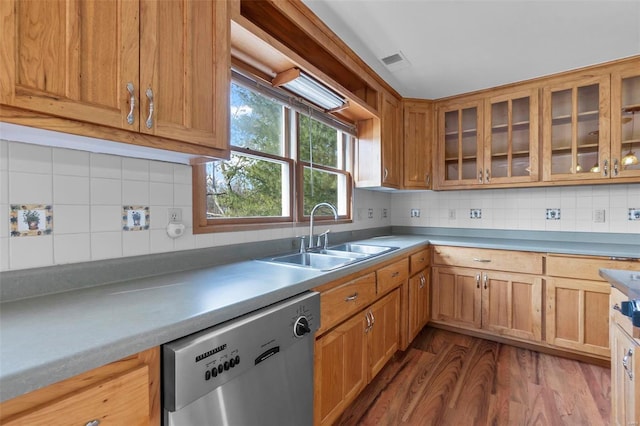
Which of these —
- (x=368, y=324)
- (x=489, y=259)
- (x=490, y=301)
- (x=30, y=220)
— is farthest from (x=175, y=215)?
(x=490, y=301)

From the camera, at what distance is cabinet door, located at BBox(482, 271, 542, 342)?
2.29 metres

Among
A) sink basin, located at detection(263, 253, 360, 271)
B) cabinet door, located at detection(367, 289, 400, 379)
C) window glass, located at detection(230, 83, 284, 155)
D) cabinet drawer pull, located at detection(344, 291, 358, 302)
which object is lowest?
cabinet door, located at detection(367, 289, 400, 379)

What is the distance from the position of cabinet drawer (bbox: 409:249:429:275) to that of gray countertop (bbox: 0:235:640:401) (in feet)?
3.82

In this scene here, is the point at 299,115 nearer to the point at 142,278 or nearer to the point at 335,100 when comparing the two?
the point at 335,100

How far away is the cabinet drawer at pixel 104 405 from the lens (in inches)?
22.2

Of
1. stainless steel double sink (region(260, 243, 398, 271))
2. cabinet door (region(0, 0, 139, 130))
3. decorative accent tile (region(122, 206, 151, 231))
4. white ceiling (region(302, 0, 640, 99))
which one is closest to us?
cabinet door (region(0, 0, 139, 130))

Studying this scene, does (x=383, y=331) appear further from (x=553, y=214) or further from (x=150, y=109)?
(x=553, y=214)

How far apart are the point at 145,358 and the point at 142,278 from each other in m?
0.55

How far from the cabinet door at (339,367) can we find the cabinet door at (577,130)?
2141mm

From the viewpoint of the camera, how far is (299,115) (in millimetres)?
2119

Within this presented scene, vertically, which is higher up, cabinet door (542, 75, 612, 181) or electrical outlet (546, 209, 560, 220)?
cabinet door (542, 75, 612, 181)

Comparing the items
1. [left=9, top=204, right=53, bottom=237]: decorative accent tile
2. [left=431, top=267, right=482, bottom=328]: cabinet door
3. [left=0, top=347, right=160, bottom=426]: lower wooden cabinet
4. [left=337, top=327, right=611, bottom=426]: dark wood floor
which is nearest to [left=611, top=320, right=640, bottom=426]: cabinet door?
[left=337, top=327, right=611, bottom=426]: dark wood floor

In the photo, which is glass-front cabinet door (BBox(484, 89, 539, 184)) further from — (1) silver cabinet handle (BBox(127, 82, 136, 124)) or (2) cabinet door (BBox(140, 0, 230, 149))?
(1) silver cabinet handle (BBox(127, 82, 136, 124))

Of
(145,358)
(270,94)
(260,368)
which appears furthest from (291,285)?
(270,94)
